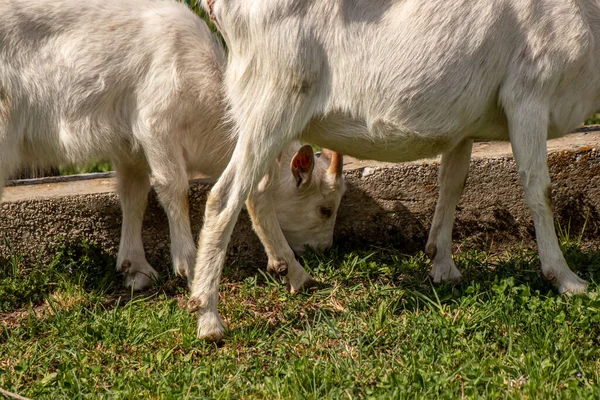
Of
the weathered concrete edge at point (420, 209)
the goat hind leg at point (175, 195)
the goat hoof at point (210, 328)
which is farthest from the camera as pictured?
the weathered concrete edge at point (420, 209)

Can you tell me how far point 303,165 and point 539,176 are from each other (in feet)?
5.35

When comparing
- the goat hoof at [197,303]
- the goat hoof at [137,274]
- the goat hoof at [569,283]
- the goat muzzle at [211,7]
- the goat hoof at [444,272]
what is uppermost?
the goat muzzle at [211,7]

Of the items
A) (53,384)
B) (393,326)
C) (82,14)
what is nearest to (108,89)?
(82,14)

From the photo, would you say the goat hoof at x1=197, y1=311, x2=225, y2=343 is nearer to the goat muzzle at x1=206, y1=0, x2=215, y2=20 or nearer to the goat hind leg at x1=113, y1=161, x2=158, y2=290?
the goat hind leg at x1=113, y1=161, x2=158, y2=290

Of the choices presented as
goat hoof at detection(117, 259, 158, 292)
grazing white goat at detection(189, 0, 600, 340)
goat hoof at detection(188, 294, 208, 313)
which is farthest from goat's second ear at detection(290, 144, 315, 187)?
goat hoof at detection(188, 294, 208, 313)

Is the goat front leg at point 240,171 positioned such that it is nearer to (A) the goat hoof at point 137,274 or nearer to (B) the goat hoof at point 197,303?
(B) the goat hoof at point 197,303

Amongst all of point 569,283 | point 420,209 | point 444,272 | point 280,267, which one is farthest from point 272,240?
point 569,283

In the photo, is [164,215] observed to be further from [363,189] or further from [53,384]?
[53,384]

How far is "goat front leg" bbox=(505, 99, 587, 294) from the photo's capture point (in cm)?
451

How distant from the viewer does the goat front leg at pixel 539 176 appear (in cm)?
451

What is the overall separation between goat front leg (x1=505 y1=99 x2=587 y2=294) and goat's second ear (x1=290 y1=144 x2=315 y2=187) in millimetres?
1425

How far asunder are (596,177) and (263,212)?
231 centimetres

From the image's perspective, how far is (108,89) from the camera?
A: 5.07 m

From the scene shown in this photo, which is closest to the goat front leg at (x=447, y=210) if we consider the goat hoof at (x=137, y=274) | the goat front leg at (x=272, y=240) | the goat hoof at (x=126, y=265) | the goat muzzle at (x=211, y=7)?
the goat front leg at (x=272, y=240)
